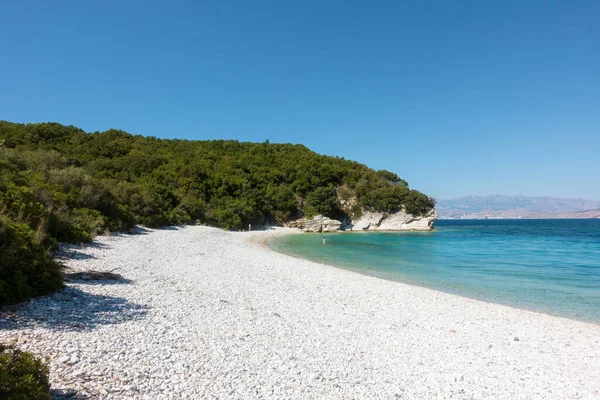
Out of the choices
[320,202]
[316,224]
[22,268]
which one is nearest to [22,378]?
[22,268]

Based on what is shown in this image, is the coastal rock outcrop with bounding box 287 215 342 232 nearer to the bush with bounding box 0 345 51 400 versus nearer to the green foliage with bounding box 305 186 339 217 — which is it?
the green foliage with bounding box 305 186 339 217

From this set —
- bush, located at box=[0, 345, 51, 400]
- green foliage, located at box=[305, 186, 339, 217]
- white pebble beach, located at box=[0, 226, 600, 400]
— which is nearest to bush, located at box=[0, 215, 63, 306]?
white pebble beach, located at box=[0, 226, 600, 400]

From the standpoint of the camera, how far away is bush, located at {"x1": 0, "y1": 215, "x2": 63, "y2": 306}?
6621mm

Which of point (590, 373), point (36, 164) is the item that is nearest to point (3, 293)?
point (590, 373)

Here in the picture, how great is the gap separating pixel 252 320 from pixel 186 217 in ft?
125

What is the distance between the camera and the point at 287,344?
6809mm

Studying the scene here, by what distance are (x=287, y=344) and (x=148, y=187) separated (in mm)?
39371

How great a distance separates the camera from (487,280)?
661 inches

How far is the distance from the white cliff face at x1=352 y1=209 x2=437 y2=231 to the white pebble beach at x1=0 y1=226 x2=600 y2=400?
53.4m

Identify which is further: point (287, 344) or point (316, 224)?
point (316, 224)

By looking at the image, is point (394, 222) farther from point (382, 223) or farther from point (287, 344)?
point (287, 344)

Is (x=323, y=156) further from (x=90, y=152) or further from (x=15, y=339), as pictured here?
(x=15, y=339)

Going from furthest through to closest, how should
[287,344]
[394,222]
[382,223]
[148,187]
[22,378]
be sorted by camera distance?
[394,222] < [382,223] < [148,187] < [287,344] < [22,378]

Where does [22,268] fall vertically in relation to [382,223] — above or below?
below
